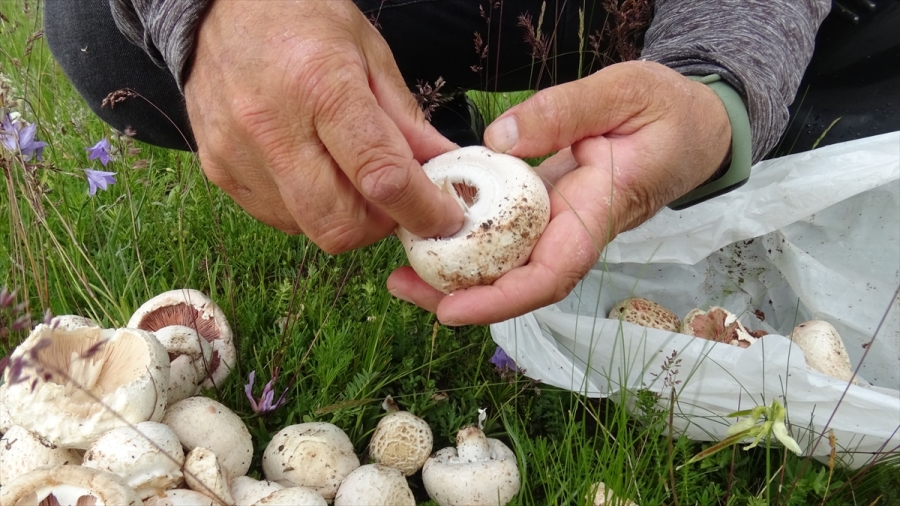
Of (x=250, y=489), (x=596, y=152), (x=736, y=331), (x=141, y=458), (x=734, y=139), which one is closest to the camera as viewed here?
(x=141, y=458)

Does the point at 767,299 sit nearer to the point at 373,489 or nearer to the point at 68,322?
the point at 373,489

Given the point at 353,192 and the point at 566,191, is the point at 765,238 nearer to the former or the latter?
the point at 566,191

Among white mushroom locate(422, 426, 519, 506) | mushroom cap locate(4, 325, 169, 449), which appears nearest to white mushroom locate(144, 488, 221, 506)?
mushroom cap locate(4, 325, 169, 449)

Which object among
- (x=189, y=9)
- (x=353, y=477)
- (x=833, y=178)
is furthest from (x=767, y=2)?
(x=353, y=477)

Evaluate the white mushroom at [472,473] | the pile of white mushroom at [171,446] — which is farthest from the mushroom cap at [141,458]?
the white mushroom at [472,473]

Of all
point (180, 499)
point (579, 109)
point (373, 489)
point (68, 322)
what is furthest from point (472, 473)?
point (68, 322)

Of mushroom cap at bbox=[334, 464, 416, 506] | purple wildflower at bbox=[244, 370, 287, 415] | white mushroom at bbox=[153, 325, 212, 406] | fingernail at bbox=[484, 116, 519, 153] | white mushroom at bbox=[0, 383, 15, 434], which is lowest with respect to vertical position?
mushroom cap at bbox=[334, 464, 416, 506]

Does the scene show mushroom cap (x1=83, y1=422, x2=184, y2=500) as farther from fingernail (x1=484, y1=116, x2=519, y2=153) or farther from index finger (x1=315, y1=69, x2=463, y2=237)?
fingernail (x1=484, y1=116, x2=519, y2=153)
